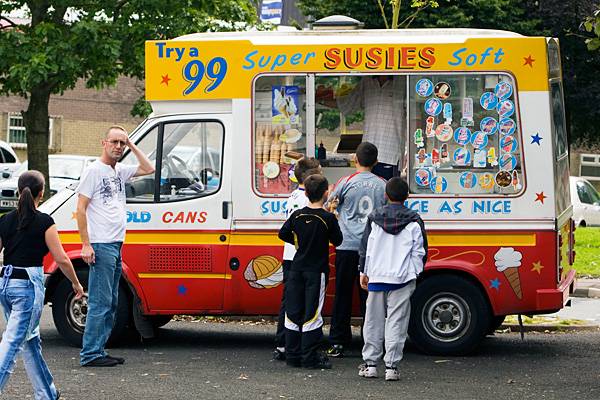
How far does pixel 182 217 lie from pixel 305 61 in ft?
5.64

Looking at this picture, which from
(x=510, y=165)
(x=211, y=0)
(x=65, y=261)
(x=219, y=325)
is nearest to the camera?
(x=65, y=261)

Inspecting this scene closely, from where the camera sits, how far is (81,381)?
909 cm

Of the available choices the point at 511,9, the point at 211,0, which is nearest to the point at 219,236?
the point at 211,0

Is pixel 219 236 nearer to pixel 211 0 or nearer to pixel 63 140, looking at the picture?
pixel 211 0

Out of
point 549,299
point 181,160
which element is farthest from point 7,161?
point 549,299

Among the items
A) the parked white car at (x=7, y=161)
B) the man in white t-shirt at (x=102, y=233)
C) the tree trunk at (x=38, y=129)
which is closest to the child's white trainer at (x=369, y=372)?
the man in white t-shirt at (x=102, y=233)

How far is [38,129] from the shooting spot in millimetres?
22484

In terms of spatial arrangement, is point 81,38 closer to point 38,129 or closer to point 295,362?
point 38,129

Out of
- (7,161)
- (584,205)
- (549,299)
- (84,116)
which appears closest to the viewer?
(549,299)

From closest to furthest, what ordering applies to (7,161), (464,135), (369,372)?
(369,372), (464,135), (7,161)

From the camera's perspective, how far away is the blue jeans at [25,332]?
7.71 metres

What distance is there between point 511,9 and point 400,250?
25974mm

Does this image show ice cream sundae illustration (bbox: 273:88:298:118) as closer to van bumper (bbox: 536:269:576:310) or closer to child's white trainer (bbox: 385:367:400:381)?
child's white trainer (bbox: 385:367:400:381)

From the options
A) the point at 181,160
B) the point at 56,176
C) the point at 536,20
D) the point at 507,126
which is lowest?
the point at 181,160
